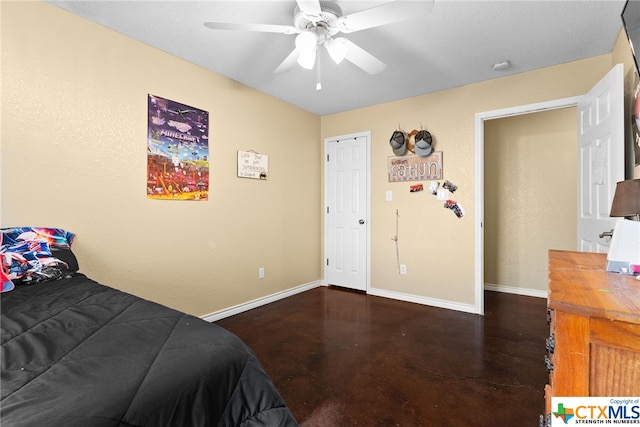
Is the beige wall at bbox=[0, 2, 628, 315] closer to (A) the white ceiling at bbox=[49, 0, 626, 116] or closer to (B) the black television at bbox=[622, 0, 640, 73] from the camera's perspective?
(A) the white ceiling at bbox=[49, 0, 626, 116]

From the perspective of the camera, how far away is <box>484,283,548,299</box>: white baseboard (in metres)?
3.86

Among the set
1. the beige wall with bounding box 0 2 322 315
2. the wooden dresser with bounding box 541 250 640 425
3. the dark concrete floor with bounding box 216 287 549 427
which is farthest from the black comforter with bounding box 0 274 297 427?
the beige wall with bounding box 0 2 322 315

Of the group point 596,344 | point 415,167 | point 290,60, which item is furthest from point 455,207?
point 596,344

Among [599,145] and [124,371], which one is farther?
[599,145]

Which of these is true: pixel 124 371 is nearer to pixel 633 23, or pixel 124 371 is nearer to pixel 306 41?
pixel 306 41

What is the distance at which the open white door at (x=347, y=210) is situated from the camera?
4035 millimetres

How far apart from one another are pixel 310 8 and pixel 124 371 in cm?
183

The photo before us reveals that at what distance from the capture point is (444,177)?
3.41m

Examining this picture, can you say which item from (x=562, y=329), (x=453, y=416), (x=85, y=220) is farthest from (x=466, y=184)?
(x=85, y=220)

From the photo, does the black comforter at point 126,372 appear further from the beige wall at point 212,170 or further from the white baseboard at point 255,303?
the white baseboard at point 255,303

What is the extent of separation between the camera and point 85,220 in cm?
215

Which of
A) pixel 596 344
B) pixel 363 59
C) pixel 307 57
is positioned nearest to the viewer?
pixel 596 344

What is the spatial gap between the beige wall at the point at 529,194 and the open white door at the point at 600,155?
135 cm

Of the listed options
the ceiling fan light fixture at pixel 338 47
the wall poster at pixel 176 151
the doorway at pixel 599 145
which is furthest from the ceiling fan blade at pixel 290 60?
the doorway at pixel 599 145
